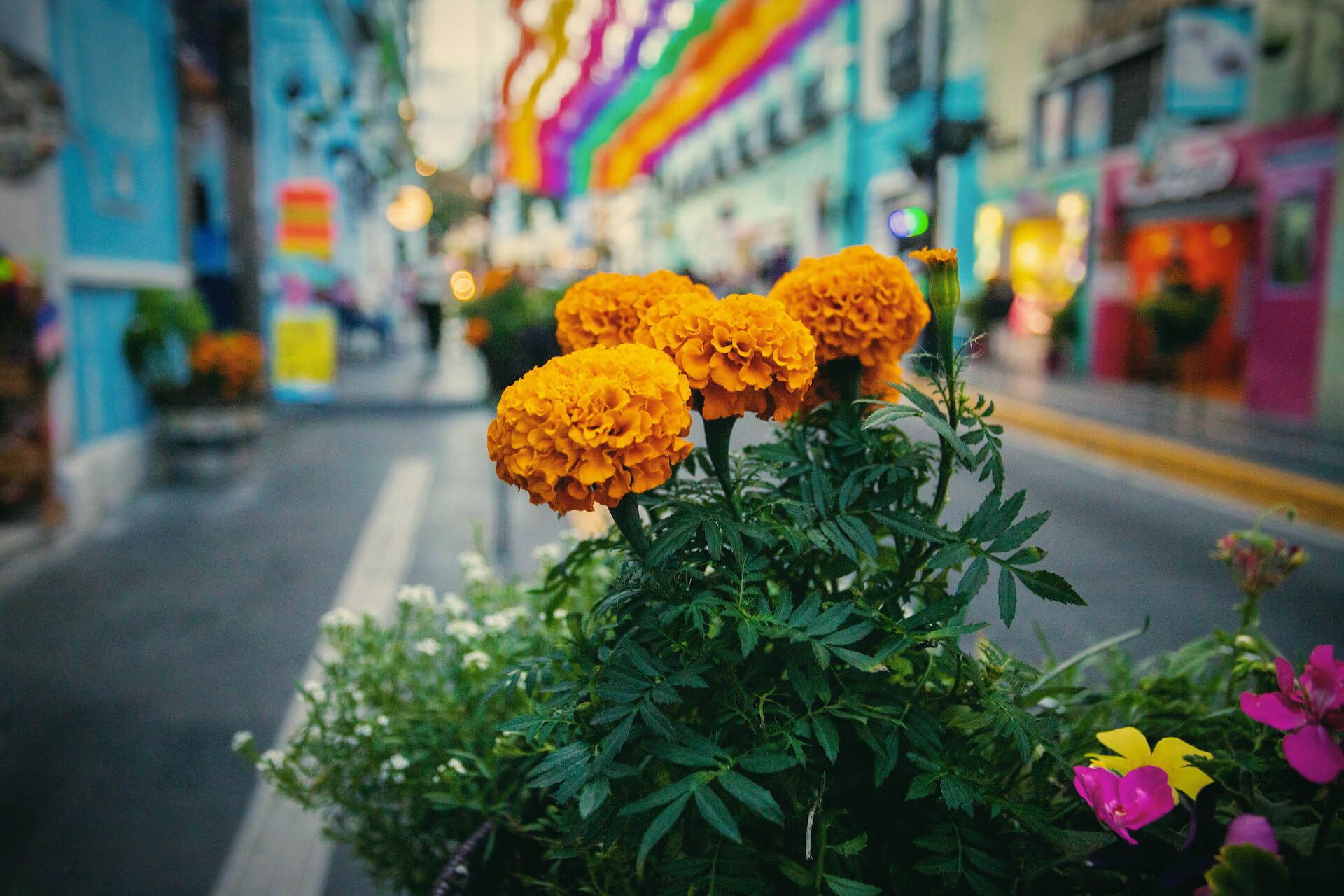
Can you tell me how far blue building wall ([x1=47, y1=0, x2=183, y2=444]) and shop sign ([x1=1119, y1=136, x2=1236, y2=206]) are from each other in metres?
11.9

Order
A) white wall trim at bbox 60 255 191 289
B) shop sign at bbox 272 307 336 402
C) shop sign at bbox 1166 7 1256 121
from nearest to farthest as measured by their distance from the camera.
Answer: white wall trim at bbox 60 255 191 289, shop sign at bbox 1166 7 1256 121, shop sign at bbox 272 307 336 402

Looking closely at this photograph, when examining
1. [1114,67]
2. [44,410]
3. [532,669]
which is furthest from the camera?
[1114,67]

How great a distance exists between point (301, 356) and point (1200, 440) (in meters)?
9.74

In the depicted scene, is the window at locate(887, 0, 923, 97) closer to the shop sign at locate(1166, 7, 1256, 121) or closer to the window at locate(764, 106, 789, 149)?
the shop sign at locate(1166, 7, 1256, 121)

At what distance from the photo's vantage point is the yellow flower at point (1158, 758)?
106 cm

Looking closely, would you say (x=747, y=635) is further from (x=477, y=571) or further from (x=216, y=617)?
(x=216, y=617)

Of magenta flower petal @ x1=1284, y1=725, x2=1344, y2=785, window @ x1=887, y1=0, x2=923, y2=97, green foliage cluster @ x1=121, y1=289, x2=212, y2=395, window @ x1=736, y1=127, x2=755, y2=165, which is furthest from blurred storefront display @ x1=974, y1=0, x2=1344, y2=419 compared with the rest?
window @ x1=736, y1=127, x2=755, y2=165

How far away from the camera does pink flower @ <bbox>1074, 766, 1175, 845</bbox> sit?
95 centimetres

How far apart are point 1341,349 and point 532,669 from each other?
1174 centimetres

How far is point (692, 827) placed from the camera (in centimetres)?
118


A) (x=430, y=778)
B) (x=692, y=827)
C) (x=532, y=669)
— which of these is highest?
(x=532, y=669)

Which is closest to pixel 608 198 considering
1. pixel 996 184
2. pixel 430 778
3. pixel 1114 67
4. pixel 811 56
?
pixel 811 56

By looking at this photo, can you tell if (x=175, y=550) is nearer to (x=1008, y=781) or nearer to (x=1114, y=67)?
(x=1008, y=781)

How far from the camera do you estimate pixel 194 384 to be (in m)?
7.74
